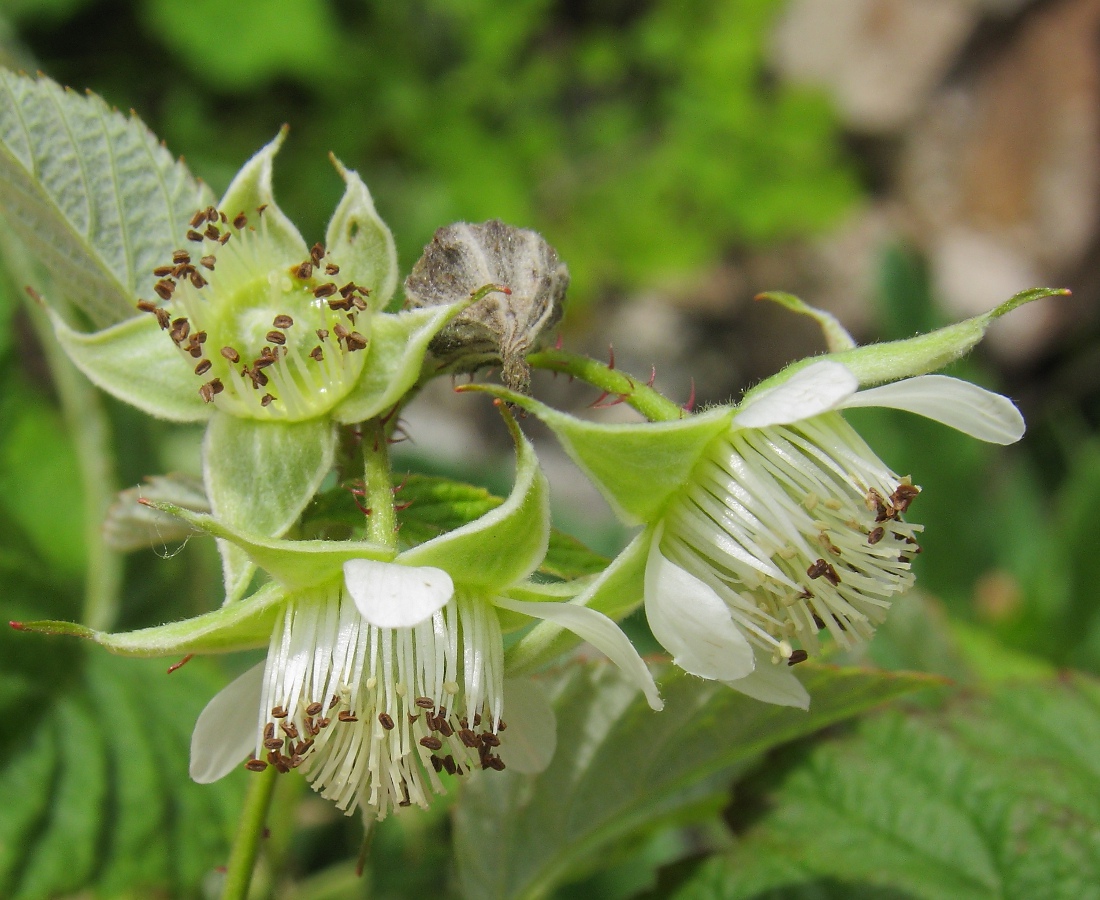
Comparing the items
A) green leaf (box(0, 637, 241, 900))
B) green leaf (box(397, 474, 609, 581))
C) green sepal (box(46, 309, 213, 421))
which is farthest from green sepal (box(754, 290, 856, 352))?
green leaf (box(0, 637, 241, 900))

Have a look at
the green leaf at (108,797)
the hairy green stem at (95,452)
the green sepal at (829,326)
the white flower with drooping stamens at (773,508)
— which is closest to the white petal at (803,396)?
the white flower with drooping stamens at (773,508)

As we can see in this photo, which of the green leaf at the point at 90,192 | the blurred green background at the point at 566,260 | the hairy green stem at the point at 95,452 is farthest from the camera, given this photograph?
the hairy green stem at the point at 95,452

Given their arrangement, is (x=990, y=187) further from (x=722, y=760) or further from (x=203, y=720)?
(x=203, y=720)

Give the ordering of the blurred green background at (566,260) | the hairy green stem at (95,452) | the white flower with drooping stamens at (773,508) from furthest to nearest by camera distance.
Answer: the hairy green stem at (95,452) → the blurred green background at (566,260) → the white flower with drooping stamens at (773,508)

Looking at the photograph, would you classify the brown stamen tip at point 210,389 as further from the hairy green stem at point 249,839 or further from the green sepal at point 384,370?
the hairy green stem at point 249,839

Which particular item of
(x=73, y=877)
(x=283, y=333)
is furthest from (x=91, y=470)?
(x=283, y=333)

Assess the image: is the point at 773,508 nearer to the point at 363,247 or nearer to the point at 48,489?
the point at 363,247

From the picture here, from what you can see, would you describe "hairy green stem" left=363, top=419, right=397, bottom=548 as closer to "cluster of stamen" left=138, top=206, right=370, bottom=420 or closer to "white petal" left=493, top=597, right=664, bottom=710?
"cluster of stamen" left=138, top=206, right=370, bottom=420
